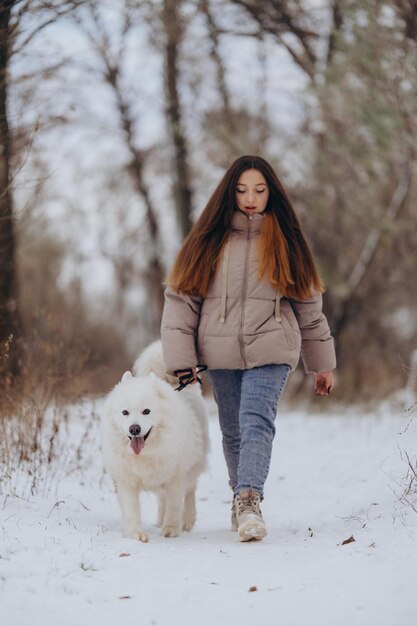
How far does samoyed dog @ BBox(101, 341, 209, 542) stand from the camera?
4.48m

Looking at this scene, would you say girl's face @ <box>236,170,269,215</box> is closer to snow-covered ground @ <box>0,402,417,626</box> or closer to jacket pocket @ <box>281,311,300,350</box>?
jacket pocket @ <box>281,311,300,350</box>

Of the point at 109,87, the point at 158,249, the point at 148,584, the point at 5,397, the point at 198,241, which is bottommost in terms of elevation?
the point at 148,584

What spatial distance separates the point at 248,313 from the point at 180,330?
1.34 feet

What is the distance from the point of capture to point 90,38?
16125 millimetres

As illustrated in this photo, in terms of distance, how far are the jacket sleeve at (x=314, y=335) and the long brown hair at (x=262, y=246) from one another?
97 mm

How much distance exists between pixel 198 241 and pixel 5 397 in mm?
2439

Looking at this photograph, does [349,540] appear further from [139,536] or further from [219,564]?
[139,536]

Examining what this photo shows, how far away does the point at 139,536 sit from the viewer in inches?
171

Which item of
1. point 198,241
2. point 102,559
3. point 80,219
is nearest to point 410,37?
point 198,241

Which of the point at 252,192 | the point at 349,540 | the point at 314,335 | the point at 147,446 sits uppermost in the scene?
the point at 252,192

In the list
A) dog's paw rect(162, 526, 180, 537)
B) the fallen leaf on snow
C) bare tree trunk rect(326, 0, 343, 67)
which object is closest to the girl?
dog's paw rect(162, 526, 180, 537)

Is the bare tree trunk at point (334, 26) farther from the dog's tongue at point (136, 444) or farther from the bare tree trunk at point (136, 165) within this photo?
the dog's tongue at point (136, 444)

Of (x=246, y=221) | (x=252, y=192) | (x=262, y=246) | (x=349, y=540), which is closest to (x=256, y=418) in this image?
(x=349, y=540)

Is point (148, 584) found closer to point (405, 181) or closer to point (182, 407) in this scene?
point (182, 407)
